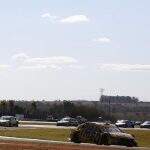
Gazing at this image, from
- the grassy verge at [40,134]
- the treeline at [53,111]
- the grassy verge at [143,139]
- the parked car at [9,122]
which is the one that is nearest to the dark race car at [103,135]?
the grassy verge at [143,139]

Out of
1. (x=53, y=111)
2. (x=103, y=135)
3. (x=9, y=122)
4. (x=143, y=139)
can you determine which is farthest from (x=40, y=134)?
(x=53, y=111)

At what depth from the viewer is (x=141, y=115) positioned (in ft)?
571

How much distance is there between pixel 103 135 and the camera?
3491cm

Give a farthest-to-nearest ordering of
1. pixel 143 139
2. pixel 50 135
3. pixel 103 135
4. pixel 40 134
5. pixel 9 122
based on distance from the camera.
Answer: pixel 9 122
pixel 40 134
pixel 50 135
pixel 143 139
pixel 103 135

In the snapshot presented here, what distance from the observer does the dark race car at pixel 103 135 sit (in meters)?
34.7

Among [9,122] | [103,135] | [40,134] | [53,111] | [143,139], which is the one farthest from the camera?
[53,111]

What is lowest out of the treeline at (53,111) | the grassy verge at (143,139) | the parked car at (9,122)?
the grassy verge at (143,139)

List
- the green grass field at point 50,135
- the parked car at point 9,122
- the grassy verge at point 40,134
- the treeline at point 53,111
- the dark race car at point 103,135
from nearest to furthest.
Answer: the dark race car at point 103,135, the green grass field at point 50,135, the grassy verge at point 40,134, the parked car at point 9,122, the treeline at point 53,111

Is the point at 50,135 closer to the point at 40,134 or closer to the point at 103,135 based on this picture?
the point at 40,134

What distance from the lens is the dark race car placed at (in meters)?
34.7

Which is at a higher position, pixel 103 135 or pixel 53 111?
pixel 53 111

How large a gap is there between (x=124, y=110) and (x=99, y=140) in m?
145

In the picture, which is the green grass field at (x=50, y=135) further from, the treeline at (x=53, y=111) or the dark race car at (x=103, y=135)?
the treeline at (x=53, y=111)

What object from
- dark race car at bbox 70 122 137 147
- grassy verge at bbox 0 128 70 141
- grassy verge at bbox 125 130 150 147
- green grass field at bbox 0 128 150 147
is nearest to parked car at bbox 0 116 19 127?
grassy verge at bbox 0 128 70 141
